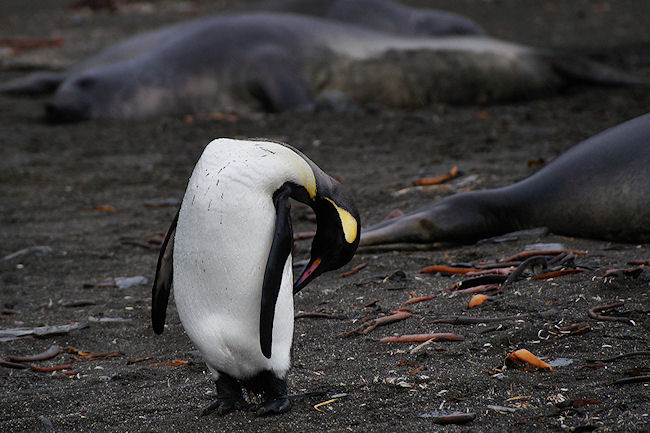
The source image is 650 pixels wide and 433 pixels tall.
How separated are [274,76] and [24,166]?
2840 millimetres

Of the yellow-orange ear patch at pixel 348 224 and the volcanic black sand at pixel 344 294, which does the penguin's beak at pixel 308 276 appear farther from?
the volcanic black sand at pixel 344 294

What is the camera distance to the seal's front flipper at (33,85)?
31.9 ft

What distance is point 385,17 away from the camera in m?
10.7

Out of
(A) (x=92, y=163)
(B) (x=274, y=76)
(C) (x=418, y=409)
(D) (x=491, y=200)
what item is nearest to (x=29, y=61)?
(B) (x=274, y=76)

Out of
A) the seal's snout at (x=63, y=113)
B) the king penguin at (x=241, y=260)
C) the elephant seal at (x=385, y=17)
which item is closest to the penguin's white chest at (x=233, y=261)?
the king penguin at (x=241, y=260)

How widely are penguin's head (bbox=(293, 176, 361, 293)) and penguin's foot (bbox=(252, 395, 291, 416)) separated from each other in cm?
38

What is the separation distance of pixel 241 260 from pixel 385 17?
8.70m

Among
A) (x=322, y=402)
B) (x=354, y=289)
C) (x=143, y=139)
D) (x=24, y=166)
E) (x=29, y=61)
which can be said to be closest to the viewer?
(x=322, y=402)

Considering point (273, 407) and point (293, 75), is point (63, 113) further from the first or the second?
point (273, 407)

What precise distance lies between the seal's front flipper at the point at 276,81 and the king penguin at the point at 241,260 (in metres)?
5.90

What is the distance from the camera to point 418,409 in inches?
92.1

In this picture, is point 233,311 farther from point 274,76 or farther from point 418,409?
point 274,76

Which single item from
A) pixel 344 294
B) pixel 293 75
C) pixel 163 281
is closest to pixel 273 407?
pixel 163 281

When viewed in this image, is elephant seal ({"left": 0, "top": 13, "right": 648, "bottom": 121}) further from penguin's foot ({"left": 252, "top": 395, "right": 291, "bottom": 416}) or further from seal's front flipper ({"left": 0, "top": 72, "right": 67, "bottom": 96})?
penguin's foot ({"left": 252, "top": 395, "right": 291, "bottom": 416})
